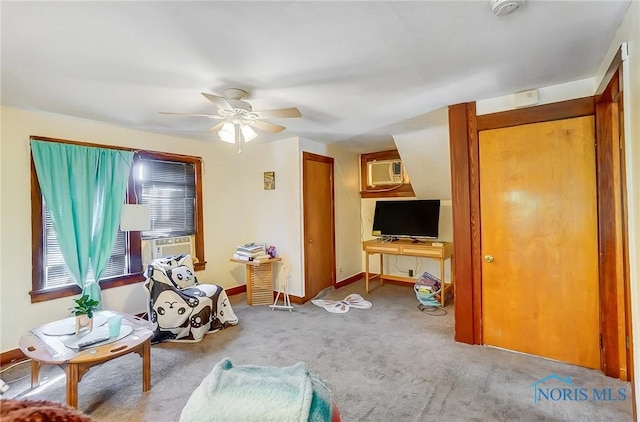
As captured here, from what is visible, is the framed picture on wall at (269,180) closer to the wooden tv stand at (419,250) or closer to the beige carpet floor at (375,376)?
the wooden tv stand at (419,250)

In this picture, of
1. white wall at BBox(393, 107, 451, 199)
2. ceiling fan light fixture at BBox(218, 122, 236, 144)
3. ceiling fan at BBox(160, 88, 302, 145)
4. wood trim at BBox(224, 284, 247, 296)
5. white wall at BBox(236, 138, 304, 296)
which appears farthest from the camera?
wood trim at BBox(224, 284, 247, 296)

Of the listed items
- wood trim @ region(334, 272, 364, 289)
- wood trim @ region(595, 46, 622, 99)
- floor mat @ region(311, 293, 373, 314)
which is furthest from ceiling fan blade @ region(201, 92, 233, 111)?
wood trim @ region(334, 272, 364, 289)

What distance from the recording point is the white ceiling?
1522 millimetres

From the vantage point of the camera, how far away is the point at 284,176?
438 centimetres

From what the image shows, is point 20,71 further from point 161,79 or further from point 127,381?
point 127,381

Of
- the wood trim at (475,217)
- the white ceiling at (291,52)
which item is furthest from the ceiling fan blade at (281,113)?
the wood trim at (475,217)

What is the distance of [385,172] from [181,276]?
3.56 meters

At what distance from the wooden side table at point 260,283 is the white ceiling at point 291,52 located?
2203mm

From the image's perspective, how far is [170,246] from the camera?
12.9ft

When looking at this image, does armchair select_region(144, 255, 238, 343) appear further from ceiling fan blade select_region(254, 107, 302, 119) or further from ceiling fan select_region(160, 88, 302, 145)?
ceiling fan blade select_region(254, 107, 302, 119)

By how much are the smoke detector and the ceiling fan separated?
136 cm

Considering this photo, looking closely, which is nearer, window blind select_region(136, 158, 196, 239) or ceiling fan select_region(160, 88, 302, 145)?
ceiling fan select_region(160, 88, 302, 145)

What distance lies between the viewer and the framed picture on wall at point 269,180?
447 centimetres

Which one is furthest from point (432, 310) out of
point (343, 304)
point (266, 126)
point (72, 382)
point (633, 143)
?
point (72, 382)
